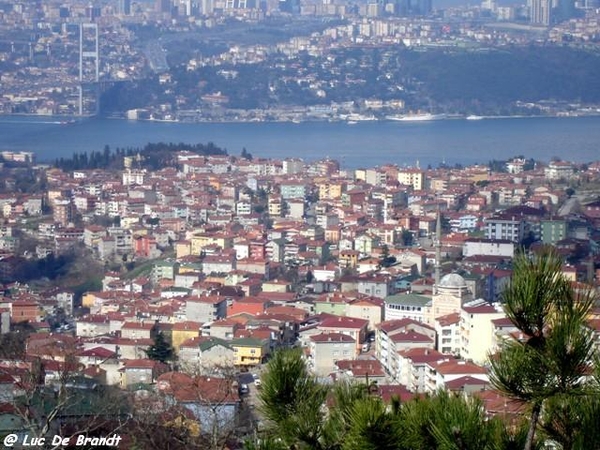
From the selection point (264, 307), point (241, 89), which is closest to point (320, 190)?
point (264, 307)

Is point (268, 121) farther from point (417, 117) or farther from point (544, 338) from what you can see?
point (544, 338)

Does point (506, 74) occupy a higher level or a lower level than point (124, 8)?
lower

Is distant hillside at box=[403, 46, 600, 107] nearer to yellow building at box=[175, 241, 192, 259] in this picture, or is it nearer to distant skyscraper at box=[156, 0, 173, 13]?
distant skyscraper at box=[156, 0, 173, 13]

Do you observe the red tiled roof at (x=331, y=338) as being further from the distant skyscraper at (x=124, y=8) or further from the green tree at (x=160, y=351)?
the distant skyscraper at (x=124, y=8)

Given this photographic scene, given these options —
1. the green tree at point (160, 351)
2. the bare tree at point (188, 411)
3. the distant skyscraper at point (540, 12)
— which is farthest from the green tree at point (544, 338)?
the distant skyscraper at point (540, 12)

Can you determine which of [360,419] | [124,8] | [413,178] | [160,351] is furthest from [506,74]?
[360,419]

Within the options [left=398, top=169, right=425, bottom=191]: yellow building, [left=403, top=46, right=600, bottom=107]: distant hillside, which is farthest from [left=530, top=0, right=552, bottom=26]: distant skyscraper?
[left=398, top=169, right=425, bottom=191]: yellow building
